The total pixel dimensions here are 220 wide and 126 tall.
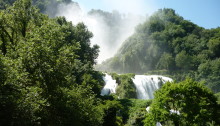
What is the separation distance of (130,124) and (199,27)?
80.0m

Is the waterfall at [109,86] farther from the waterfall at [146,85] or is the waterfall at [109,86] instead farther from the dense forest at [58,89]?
the waterfall at [146,85]

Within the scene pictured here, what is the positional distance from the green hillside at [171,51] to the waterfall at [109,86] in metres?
30.7

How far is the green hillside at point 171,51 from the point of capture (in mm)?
79562

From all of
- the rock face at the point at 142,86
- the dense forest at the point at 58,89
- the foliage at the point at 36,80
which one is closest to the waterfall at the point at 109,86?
the rock face at the point at 142,86

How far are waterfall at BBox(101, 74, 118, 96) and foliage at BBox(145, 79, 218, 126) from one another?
93.6 ft

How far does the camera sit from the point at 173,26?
326 feet

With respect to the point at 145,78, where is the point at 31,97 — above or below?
below

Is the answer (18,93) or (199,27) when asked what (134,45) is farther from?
(18,93)

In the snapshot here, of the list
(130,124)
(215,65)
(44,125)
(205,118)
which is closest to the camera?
(44,125)

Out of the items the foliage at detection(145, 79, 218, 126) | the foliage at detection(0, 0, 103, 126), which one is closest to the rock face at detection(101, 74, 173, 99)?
the foliage at detection(145, 79, 218, 126)

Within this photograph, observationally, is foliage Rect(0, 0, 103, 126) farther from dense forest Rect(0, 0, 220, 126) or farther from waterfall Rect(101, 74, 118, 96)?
waterfall Rect(101, 74, 118, 96)

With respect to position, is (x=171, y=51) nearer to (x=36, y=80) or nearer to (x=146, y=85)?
(x=146, y=85)

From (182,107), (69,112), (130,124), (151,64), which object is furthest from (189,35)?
(69,112)

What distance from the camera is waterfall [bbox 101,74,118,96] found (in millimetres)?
51656
